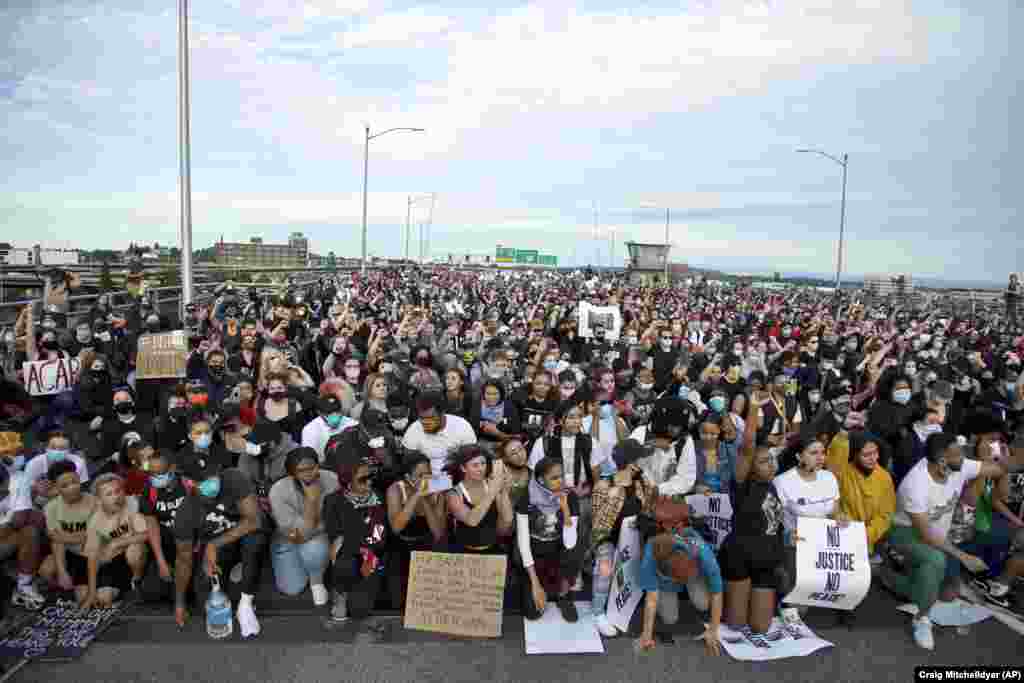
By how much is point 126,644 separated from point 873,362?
1081cm

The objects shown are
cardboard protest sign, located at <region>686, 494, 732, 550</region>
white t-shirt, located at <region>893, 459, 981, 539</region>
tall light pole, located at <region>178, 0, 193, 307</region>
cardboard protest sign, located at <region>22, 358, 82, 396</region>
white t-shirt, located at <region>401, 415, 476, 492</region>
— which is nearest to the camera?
white t-shirt, located at <region>893, 459, 981, 539</region>

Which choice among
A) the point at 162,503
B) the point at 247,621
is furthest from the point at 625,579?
the point at 162,503

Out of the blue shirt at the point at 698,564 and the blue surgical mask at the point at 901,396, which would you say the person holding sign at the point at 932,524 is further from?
the blue surgical mask at the point at 901,396

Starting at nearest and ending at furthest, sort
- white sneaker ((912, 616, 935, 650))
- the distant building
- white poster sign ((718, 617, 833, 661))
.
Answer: white poster sign ((718, 617, 833, 661)) < white sneaker ((912, 616, 935, 650)) < the distant building

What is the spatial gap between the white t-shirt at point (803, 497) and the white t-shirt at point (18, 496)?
6147 millimetres

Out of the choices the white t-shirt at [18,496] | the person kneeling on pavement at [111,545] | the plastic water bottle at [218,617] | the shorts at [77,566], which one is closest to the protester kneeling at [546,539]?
the plastic water bottle at [218,617]

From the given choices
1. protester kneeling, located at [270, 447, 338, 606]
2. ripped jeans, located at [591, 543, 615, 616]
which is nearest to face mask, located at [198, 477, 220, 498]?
protester kneeling, located at [270, 447, 338, 606]

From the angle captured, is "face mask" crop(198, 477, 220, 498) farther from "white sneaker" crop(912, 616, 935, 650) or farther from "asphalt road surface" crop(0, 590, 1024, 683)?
"white sneaker" crop(912, 616, 935, 650)

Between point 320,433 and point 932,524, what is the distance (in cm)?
548

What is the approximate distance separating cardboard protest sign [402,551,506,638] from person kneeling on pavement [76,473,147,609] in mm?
2241

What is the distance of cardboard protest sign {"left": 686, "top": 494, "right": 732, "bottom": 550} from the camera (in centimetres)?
545

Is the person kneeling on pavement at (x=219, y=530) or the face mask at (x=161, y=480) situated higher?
the face mask at (x=161, y=480)

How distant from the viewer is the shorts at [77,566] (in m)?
5.02

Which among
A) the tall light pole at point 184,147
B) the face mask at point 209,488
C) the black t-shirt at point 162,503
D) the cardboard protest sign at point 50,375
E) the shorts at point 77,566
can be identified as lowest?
the shorts at point 77,566
